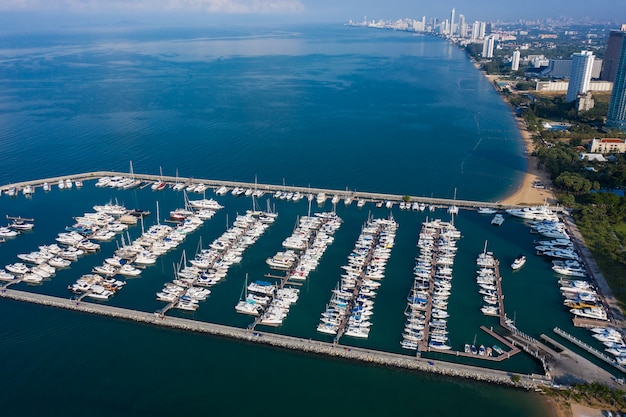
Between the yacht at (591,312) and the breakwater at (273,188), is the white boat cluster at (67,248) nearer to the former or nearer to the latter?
the breakwater at (273,188)

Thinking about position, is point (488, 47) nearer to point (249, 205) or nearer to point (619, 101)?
point (619, 101)

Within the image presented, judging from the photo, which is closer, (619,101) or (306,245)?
(306,245)

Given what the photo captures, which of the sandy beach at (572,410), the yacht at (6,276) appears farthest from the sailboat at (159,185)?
the sandy beach at (572,410)

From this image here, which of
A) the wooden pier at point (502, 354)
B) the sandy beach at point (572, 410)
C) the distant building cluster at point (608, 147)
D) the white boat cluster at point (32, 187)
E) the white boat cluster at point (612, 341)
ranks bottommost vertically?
the sandy beach at point (572, 410)

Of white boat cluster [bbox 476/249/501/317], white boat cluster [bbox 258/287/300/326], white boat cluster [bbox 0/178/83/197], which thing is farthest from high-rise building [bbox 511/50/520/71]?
white boat cluster [bbox 258/287/300/326]

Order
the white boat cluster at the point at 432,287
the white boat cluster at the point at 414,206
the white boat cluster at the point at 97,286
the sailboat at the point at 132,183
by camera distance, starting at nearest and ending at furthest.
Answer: the white boat cluster at the point at 432,287 < the white boat cluster at the point at 97,286 < the white boat cluster at the point at 414,206 < the sailboat at the point at 132,183

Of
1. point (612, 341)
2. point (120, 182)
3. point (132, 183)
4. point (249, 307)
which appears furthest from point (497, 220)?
point (120, 182)
